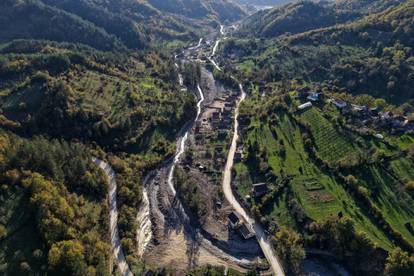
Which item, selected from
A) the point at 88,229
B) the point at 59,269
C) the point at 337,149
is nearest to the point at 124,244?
the point at 88,229

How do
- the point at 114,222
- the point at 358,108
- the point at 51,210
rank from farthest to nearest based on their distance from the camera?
the point at 358,108 < the point at 114,222 < the point at 51,210

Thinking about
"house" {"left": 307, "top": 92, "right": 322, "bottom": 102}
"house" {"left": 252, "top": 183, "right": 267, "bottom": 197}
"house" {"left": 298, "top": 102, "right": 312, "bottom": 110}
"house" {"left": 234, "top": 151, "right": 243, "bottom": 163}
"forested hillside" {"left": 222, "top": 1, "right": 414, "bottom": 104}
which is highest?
"forested hillside" {"left": 222, "top": 1, "right": 414, "bottom": 104}

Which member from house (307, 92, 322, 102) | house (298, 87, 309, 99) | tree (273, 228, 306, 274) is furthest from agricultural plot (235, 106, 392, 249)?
house (298, 87, 309, 99)

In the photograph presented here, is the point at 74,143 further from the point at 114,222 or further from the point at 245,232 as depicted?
the point at 245,232

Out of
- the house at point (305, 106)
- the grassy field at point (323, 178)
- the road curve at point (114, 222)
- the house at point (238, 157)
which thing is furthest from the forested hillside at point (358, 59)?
the road curve at point (114, 222)

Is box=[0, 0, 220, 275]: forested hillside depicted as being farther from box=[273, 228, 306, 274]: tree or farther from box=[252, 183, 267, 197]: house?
box=[273, 228, 306, 274]: tree

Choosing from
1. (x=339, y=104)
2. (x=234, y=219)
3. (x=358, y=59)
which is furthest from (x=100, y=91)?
(x=358, y=59)
